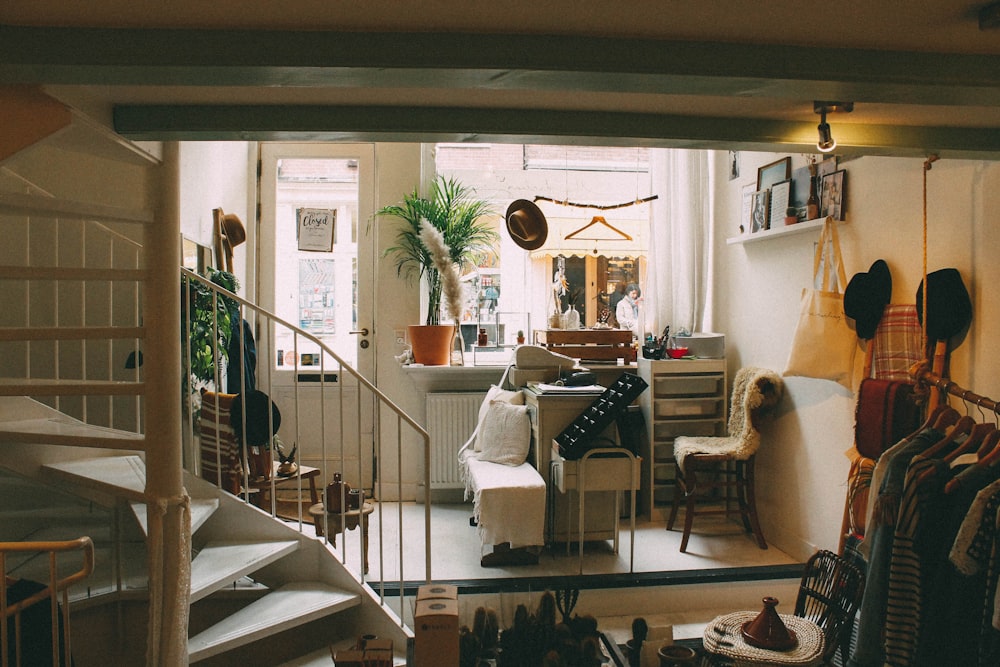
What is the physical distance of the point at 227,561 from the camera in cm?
327

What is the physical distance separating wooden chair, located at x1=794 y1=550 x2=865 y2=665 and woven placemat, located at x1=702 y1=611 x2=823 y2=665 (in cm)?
5

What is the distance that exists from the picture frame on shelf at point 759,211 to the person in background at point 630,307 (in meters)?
1.32

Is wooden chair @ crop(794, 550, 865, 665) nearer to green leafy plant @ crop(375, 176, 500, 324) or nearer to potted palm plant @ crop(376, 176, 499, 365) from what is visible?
potted palm plant @ crop(376, 176, 499, 365)

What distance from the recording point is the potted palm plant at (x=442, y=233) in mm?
5371

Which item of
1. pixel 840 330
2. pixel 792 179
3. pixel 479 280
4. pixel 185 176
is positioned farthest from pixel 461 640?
pixel 479 280

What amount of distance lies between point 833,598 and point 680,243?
3.29m

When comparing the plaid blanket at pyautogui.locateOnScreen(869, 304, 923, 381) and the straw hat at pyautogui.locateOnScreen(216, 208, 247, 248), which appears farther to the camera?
the straw hat at pyautogui.locateOnScreen(216, 208, 247, 248)

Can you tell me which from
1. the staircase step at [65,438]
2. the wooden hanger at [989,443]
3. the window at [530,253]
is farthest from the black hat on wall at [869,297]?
the staircase step at [65,438]

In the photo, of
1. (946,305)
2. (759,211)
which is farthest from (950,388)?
(759,211)

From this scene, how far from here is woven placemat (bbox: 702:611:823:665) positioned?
243cm

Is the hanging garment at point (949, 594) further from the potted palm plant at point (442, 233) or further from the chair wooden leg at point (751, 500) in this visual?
the potted palm plant at point (442, 233)

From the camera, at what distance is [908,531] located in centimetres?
247

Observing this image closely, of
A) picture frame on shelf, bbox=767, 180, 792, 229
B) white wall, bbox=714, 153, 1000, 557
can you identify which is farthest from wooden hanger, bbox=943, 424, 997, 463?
picture frame on shelf, bbox=767, 180, 792, 229

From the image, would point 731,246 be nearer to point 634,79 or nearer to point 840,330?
point 840,330
